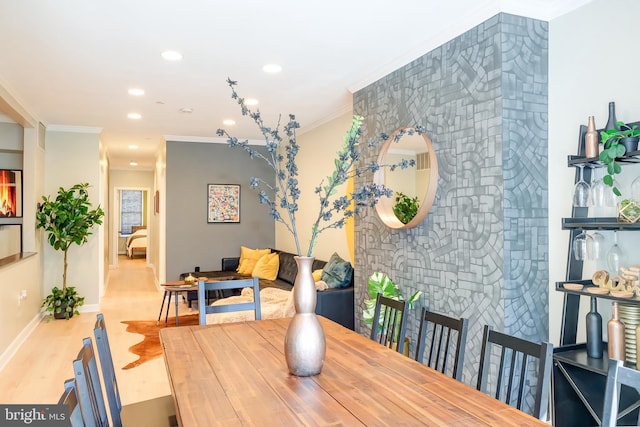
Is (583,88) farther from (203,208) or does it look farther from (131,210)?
(131,210)

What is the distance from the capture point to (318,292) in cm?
430

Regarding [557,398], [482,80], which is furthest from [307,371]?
[482,80]

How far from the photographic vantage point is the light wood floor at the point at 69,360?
11.7ft

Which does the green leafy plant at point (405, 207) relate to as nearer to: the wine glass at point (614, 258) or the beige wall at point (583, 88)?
the beige wall at point (583, 88)

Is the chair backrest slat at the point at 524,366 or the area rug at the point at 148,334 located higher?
the chair backrest slat at the point at 524,366

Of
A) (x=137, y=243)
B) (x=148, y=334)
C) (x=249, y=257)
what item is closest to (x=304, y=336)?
(x=148, y=334)

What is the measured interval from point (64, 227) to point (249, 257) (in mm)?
2568

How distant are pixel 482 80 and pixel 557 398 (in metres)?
1.86

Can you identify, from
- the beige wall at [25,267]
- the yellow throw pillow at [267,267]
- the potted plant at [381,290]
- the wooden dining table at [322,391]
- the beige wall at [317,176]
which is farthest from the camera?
the yellow throw pillow at [267,267]

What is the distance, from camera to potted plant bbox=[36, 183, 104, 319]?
19.7 feet

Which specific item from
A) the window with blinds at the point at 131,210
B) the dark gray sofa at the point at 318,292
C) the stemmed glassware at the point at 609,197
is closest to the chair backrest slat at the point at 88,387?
the stemmed glassware at the point at 609,197

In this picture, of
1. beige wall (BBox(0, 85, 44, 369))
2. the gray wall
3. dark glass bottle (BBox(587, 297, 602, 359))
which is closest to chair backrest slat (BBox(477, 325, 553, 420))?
dark glass bottle (BBox(587, 297, 602, 359))

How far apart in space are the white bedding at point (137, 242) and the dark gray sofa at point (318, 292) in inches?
303

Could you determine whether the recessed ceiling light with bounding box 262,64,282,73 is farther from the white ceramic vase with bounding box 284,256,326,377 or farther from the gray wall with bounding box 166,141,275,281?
the gray wall with bounding box 166,141,275,281
